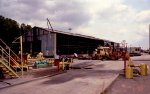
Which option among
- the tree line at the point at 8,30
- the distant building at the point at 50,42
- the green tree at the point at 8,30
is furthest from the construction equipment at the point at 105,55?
the green tree at the point at 8,30

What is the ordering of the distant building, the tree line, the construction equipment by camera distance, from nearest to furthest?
the construction equipment → the distant building → the tree line

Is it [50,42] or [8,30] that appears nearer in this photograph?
[50,42]

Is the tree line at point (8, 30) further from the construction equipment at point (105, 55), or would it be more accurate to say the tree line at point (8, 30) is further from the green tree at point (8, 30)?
the construction equipment at point (105, 55)

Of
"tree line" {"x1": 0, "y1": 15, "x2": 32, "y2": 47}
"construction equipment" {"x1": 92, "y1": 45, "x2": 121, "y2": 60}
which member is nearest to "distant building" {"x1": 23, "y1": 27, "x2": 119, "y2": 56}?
"tree line" {"x1": 0, "y1": 15, "x2": 32, "y2": 47}

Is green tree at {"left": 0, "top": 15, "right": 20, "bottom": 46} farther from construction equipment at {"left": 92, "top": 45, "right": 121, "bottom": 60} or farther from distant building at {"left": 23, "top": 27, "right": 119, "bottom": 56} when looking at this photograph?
construction equipment at {"left": 92, "top": 45, "right": 121, "bottom": 60}

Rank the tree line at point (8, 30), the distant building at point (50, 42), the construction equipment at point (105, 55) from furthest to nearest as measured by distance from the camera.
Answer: the tree line at point (8, 30) < the distant building at point (50, 42) < the construction equipment at point (105, 55)

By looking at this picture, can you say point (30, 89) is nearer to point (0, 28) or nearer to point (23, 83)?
point (23, 83)

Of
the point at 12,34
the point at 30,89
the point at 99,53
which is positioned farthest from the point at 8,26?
the point at 30,89

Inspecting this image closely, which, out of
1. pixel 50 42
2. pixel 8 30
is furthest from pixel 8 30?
pixel 50 42

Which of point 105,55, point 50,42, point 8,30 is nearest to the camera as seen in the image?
point 105,55

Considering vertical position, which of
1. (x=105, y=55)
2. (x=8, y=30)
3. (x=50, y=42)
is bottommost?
(x=105, y=55)

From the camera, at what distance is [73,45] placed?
6281cm

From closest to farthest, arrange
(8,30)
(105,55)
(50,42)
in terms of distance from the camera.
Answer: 1. (105,55)
2. (50,42)
3. (8,30)

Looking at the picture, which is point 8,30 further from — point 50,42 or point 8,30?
point 50,42
